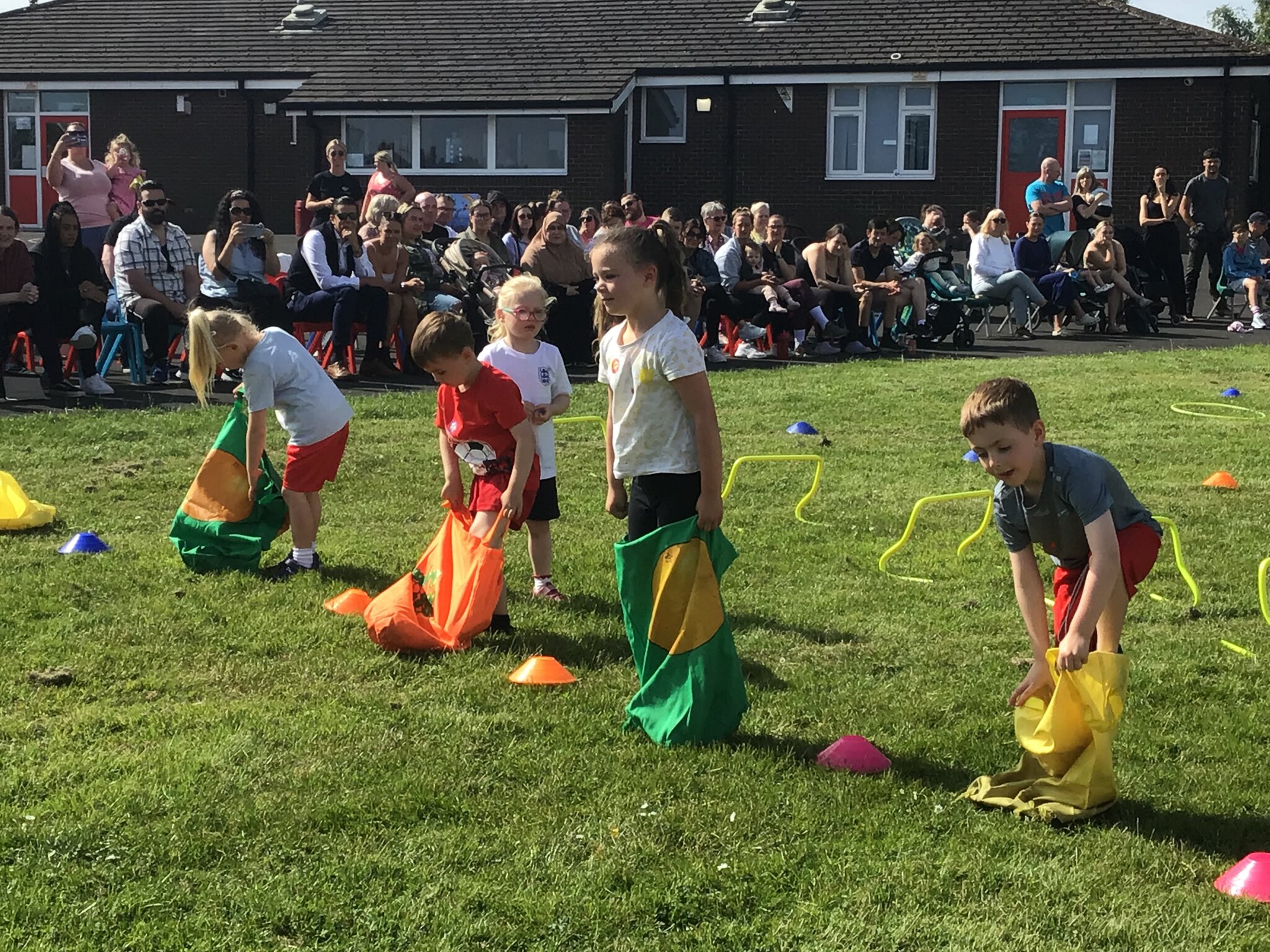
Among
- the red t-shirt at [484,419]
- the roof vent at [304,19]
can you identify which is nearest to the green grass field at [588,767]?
the red t-shirt at [484,419]

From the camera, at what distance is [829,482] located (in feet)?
32.9

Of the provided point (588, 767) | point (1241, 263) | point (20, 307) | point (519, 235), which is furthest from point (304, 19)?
point (588, 767)

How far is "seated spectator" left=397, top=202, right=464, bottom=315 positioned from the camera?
50.7 feet

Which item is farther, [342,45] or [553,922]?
[342,45]

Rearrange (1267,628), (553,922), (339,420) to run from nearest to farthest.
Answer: (553,922) → (1267,628) → (339,420)

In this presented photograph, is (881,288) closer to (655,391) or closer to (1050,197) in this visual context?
(1050,197)

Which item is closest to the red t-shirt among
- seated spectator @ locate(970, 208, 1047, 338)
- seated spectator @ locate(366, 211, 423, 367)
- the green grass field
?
the green grass field

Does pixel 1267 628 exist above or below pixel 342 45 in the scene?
below

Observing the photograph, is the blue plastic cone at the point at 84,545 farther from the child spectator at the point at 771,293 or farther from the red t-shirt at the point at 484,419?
the child spectator at the point at 771,293

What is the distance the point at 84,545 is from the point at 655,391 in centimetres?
413

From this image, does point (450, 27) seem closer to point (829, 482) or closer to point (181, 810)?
point (829, 482)

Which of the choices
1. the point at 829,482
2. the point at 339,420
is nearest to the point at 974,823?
the point at 339,420

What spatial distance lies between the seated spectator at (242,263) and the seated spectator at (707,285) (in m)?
4.46

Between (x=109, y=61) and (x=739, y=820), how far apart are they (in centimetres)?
3269
